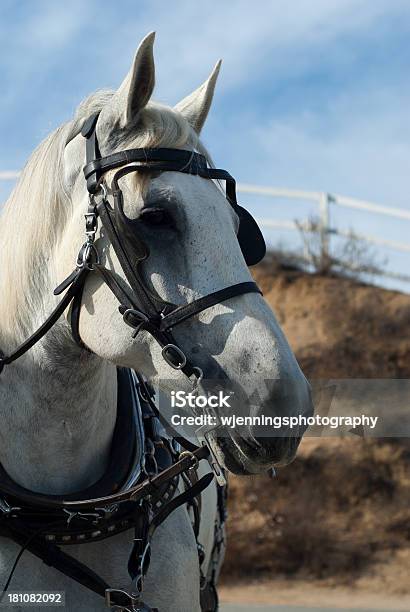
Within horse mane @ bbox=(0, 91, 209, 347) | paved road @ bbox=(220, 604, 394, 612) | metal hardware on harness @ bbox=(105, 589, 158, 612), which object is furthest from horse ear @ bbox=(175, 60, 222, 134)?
paved road @ bbox=(220, 604, 394, 612)

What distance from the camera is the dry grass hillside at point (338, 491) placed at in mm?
10258

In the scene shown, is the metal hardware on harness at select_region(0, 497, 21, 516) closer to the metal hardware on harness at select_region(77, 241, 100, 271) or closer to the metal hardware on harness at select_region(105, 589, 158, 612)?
the metal hardware on harness at select_region(105, 589, 158, 612)

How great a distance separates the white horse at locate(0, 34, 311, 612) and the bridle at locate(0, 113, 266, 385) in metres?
0.03

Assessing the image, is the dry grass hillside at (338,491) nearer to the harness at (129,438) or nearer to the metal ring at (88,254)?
the harness at (129,438)

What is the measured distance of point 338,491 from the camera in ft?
34.9

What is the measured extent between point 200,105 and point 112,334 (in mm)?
851

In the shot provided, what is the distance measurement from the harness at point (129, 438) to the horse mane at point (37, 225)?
0.37ft

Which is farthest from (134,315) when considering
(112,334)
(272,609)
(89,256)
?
(272,609)

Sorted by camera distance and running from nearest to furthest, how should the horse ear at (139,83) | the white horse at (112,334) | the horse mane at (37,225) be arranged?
1. the white horse at (112,334)
2. the horse ear at (139,83)
3. the horse mane at (37,225)

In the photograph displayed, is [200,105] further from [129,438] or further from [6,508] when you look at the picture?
[6,508]

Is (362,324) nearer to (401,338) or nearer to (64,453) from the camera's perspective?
(401,338)

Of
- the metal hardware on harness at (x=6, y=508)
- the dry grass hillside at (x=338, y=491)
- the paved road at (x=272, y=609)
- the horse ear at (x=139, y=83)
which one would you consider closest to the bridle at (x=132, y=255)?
the horse ear at (x=139, y=83)

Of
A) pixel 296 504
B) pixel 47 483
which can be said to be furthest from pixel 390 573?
pixel 47 483

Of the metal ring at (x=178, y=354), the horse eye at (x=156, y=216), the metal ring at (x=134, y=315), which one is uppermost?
the horse eye at (x=156, y=216)
